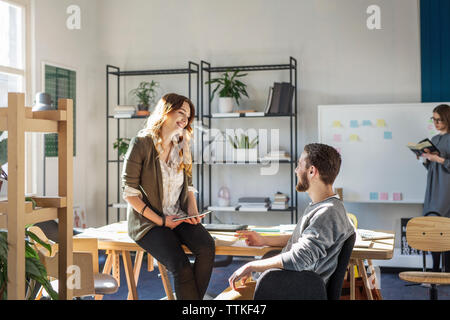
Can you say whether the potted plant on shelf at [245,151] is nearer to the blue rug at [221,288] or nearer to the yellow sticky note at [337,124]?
the yellow sticky note at [337,124]

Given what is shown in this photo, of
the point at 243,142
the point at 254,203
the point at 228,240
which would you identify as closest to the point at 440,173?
the point at 254,203

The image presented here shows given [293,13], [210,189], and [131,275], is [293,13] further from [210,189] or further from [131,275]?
[131,275]

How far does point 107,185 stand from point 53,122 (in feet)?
15.2

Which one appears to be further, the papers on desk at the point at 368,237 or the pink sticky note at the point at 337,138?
the pink sticky note at the point at 337,138

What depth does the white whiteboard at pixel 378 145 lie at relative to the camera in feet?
17.5

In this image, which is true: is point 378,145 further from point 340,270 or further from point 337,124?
point 340,270

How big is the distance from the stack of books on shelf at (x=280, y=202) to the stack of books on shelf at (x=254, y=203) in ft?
0.30

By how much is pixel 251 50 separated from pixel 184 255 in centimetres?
354

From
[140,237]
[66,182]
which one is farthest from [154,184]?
[66,182]

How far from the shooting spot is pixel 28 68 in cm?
519

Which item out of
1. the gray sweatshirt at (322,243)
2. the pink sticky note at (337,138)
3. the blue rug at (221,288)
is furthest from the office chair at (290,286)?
the pink sticky note at (337,138)

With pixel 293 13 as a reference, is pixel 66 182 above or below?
below

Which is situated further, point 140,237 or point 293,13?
point 293,13
